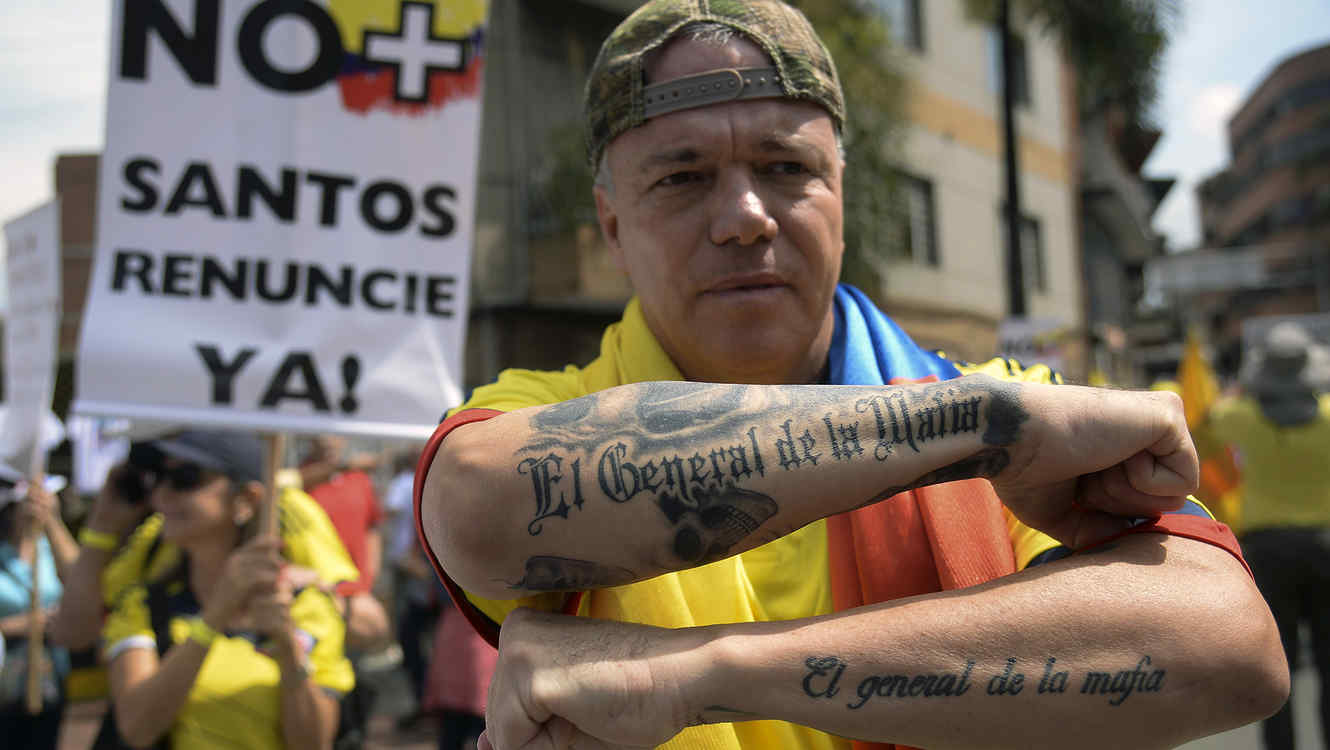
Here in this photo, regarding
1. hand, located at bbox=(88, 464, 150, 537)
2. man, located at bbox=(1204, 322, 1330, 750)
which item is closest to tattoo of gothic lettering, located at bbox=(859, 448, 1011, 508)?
hand, located at bbox=(88, 464, 150, 537)

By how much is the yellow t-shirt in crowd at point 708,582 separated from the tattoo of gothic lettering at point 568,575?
8 cm

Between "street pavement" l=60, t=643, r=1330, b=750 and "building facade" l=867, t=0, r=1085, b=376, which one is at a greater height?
"building facade" l=867, t=0, r=1085, b=376

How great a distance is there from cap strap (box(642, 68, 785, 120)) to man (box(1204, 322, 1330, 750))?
5108mm

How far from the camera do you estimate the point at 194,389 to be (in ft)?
9.64

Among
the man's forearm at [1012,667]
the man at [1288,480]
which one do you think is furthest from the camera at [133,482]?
the man at [1288,480]

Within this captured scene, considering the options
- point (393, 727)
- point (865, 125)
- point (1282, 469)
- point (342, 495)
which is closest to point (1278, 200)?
point (865, 125)

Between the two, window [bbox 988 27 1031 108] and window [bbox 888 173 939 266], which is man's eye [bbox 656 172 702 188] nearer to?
window [bbox 888 173 939 266]

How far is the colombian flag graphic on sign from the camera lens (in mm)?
3162

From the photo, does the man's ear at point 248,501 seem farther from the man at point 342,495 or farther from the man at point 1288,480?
the man at point 1288,480

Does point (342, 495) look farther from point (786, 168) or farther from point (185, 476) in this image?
point (786, 168)

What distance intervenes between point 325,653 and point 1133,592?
254 centimetres

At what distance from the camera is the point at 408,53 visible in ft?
10.5

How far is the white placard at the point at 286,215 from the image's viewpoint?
2908 millimetres

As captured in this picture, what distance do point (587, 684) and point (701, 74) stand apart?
830 mm
